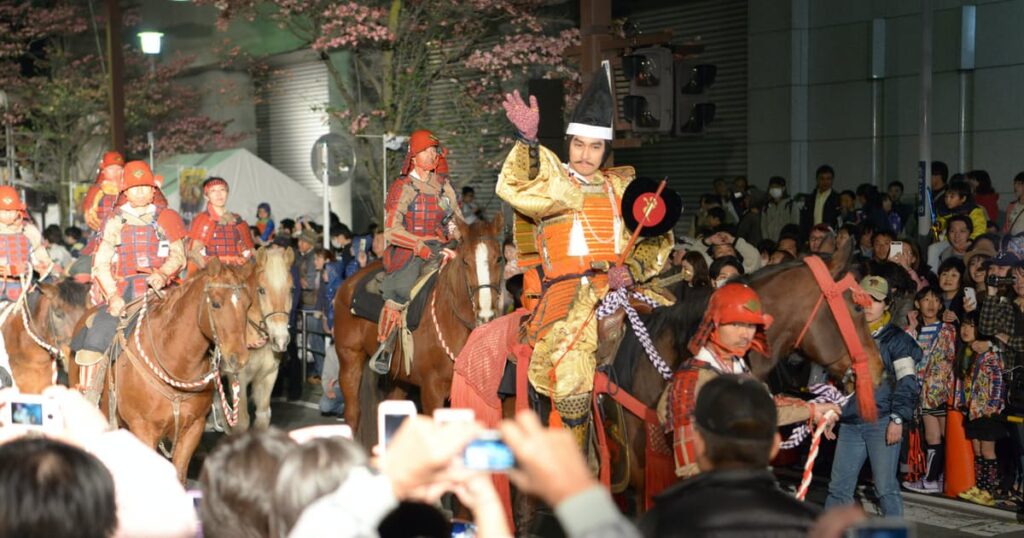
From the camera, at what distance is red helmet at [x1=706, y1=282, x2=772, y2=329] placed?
5734mm

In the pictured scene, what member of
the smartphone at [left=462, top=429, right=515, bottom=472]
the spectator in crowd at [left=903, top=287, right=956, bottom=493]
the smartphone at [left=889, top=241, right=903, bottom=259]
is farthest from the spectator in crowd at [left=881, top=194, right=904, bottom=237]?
the smartphone at [left=462, top=429, right=515, bottom=472]

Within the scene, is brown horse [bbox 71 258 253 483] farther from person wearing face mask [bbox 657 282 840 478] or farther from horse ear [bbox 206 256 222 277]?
person wearing face mask [bbox 657 282 840 478]

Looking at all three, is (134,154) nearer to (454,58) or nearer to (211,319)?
(454,58)

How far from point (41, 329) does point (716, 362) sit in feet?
30.6

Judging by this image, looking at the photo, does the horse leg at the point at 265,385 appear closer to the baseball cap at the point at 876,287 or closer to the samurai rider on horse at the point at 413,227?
the samurai rider on horse at the point at 413,227

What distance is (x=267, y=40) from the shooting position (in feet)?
95.2

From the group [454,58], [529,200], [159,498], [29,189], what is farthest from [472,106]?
[159,498]

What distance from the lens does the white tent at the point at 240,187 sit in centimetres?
2575

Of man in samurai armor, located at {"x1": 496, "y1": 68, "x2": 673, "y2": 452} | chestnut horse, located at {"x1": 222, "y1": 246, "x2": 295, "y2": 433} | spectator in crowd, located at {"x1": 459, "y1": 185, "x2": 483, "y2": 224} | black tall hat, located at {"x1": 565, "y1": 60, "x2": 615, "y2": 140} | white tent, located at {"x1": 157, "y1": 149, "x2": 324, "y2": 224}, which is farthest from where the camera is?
white tent, located at {"x1": 157, "y1": 149, "x2": 324, "y2": 224}

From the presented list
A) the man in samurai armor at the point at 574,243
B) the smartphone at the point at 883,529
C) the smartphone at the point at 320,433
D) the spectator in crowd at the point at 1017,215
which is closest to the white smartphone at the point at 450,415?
the smartphone at the point at 320,433

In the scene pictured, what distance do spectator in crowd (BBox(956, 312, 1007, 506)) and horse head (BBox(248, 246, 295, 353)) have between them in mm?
5586

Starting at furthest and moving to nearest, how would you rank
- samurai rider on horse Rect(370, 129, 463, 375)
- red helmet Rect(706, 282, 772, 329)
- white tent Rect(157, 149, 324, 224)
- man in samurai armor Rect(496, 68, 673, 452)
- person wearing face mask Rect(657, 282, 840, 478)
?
white tent Rect(157, 149, 324, 224), samurai rider on horse Rect(370, 129, 463, 375), man in samurai armor Rect(496, 68, 673, 452), red helmet Rect(706, 282, 772, 329), person wearing face mask Rect(657, 282, 840, 478)

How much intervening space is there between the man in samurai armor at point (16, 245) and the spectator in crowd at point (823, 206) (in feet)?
29.5

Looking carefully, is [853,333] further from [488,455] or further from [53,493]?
[53,493]
